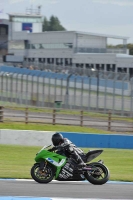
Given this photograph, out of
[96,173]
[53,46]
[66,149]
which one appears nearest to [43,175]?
[66,149]

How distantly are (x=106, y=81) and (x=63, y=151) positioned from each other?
2534cm

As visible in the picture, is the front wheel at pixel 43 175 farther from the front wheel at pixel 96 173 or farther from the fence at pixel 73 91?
the fence at pixel 73 91

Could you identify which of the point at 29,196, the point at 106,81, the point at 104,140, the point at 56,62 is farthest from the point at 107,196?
the point at 56,62

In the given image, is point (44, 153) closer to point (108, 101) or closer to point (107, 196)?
point (107, 196)

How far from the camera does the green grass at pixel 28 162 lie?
15961 millimetres

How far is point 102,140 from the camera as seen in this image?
87.4 ft

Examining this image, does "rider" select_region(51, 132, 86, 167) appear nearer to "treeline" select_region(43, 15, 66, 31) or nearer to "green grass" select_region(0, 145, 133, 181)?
"green grass" select_region(0, 145, 133, 181)

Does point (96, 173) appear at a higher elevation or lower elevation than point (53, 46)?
lower

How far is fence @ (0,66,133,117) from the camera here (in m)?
38.3

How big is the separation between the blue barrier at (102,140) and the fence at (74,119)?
6.68 m

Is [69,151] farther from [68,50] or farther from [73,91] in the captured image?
[68,50]

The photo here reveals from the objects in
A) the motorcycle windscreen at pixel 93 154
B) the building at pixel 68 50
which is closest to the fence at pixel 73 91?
the building at pixel 68 50

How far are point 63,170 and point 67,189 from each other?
804 mm

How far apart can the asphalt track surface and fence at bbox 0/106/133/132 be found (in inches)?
745
